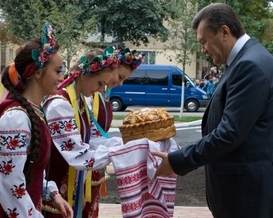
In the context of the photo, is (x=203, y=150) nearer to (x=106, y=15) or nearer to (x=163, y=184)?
→ (x=163, y=184)

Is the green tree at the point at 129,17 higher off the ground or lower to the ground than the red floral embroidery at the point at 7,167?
lower

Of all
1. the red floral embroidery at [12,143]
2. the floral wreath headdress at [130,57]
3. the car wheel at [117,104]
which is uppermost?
the red floral embroidery at [12,143]

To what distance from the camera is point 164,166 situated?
138 inches

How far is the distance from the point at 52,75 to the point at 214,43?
0.99 meters

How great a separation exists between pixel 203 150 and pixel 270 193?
0.44 meters

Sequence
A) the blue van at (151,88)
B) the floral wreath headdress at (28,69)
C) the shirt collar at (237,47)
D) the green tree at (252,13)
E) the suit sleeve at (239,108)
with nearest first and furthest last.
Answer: the floral wreath headdress at (28,69) < the suit sleeve at (239,108) < the shirt collar at (237,47) < the green tree at (252,13) < the blue van at (151,88)

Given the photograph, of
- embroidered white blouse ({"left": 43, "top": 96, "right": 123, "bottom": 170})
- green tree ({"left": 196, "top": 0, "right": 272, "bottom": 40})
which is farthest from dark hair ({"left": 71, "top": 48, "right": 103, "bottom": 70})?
green tree ({"left": 196, "top": 0, "right": 272, "bottom": 40})

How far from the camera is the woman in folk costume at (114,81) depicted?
4.25m

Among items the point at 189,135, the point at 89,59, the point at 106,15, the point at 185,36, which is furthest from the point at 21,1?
the point at 89,59

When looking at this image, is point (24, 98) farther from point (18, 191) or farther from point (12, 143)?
point (18, 191)

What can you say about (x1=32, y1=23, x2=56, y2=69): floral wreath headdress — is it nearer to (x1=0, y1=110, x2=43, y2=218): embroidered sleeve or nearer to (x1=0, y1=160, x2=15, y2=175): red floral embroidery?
(x1=0, y1=110, x2=43, y2=218): embroidered sleeve

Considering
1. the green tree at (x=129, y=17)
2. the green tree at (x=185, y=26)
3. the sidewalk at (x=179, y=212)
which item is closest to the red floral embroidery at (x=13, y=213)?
the sidewalk at (x=179, y=212)

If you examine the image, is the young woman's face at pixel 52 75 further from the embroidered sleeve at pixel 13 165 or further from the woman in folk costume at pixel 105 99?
the woman in folk costume at pixel 105 99

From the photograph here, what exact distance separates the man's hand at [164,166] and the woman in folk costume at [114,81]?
2.79ft
